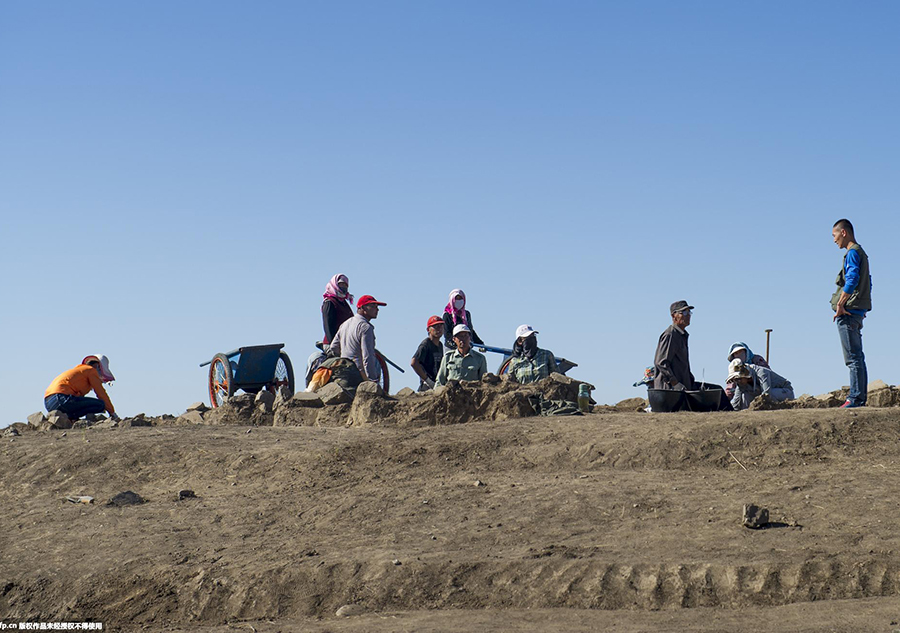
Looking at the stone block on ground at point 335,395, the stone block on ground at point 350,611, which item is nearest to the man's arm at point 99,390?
the stone block on ground at point 335,395

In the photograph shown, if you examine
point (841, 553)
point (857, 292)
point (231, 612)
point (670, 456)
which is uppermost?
point (857, 292)

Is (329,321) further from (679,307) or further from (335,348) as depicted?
(679,307)

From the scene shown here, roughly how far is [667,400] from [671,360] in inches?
17.5

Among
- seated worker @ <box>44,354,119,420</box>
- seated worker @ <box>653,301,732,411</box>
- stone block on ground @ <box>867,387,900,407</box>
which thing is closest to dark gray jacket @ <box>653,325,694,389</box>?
seated worker @ <box>653,301,732,411</box>

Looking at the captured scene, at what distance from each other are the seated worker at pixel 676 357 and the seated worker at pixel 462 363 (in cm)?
263

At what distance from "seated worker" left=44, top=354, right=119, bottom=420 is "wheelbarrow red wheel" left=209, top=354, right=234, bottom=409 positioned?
5.32 ft

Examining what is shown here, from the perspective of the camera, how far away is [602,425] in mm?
10648

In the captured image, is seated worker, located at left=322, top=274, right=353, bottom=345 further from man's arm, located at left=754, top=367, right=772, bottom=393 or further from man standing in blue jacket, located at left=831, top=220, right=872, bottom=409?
man standing in blue jacket, located at left=831, top=220, right=872, bottom=409

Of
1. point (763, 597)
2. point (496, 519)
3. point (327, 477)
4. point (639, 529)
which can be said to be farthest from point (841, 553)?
point (327, 477)

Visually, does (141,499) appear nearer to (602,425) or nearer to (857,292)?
(602,425)

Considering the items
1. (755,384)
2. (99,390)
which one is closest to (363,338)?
(99,390)

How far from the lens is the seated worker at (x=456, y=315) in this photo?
15.7 meters

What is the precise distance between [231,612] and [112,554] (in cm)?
161

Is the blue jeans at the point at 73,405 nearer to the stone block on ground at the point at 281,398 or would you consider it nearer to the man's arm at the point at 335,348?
the stone block on ground at the point at 281,398
